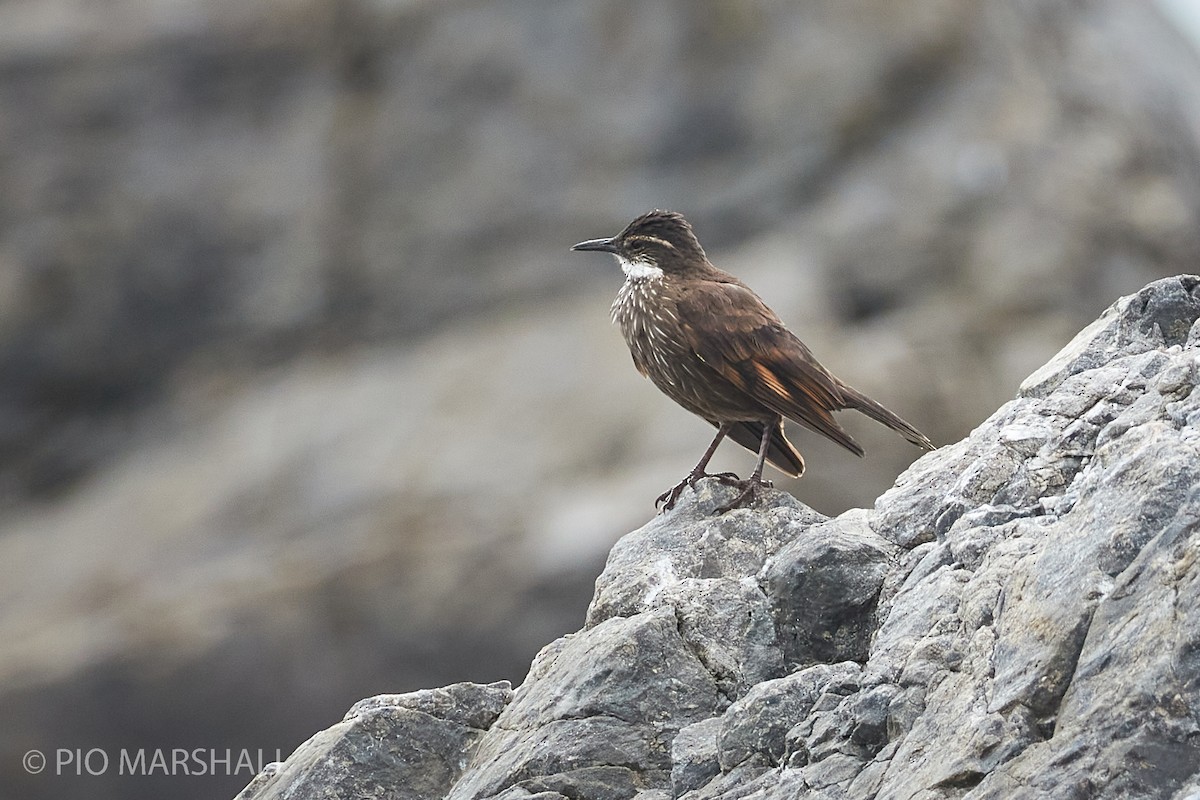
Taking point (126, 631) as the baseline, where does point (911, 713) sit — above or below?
below

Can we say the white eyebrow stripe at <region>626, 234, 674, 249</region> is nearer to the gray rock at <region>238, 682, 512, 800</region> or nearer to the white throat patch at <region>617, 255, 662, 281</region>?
the white throat patch at <region>617, 255, 662, 281</region>

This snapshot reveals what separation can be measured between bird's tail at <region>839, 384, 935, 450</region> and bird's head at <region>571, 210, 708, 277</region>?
4.98ft

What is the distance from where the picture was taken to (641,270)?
1061 centimetres

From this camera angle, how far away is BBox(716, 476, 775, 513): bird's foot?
861cm

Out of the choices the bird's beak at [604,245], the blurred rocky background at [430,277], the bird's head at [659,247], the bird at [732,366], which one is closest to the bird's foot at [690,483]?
the bird at [732,366]

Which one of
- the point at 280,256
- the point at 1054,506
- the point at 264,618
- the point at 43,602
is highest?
the point at 280,256

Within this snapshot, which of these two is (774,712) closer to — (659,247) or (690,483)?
(690,483)

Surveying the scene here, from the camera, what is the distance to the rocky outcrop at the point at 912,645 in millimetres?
5246

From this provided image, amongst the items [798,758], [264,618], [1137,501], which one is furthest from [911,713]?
[264,618]

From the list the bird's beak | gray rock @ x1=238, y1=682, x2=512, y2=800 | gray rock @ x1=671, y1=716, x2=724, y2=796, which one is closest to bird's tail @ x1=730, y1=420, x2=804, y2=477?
the bird's beak

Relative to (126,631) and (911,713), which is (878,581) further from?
(126,631)

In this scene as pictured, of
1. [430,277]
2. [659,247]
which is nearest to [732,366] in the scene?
[659,247]

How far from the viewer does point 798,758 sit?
630 cm

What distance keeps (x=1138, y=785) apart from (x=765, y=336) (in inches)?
199
